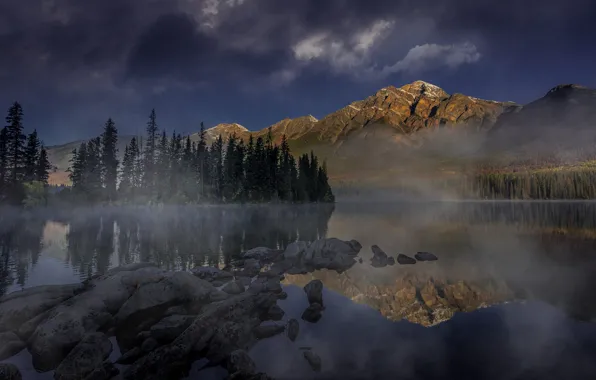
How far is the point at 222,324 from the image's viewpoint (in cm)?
1118

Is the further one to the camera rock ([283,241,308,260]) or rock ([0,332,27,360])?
rock ([283,241,308,260])

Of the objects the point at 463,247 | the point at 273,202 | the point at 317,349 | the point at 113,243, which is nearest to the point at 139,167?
the point at 273,202

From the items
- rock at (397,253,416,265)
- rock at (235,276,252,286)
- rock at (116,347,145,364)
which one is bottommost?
rock at (397,253,416,265)

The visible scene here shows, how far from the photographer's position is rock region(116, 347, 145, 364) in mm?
9973

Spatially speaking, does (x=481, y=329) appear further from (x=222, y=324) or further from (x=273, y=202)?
(x=273, y=202)

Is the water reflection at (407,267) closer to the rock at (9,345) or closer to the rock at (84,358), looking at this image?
the rock at (9,345)

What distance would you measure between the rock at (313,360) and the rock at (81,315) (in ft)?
25.4

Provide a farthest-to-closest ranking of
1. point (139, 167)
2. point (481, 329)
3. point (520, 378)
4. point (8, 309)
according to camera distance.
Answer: point (139, 167) < point (481, 329) < point (8, 309) < point (520, 378)

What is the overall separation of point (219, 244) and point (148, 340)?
75.9 feet

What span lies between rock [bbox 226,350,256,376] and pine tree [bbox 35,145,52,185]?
92123mm

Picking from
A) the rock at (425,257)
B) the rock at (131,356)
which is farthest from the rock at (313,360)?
the rock at (425,257)

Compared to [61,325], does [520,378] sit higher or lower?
lower

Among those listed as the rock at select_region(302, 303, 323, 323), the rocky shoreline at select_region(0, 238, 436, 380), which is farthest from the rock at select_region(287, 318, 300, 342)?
the rock at select_region(302, 303, 323, 323)

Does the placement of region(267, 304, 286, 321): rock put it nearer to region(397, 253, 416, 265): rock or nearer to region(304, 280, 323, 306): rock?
region(304, 280, 323, 306): rock
